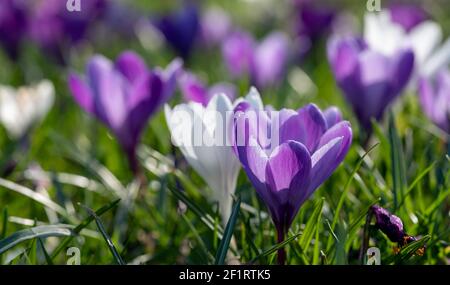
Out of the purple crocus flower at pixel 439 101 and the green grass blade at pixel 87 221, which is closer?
the green grass blade at pixel 87 221

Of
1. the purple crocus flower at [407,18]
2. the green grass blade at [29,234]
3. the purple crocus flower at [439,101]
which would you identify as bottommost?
the green grass blade at [29,234]

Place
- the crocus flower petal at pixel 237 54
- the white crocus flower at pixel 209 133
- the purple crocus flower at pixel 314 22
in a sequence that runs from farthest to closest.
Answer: the purple crocus flower at pixel 314 22
the crocus flower petal at pixel 237 54
the white crocus flower at pixel 209 133

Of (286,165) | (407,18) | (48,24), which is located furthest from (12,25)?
(286,165)

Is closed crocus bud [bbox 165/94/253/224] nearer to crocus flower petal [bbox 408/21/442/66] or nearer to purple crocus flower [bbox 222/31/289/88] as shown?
crocus flower petal [bbox 408/21/442/66]

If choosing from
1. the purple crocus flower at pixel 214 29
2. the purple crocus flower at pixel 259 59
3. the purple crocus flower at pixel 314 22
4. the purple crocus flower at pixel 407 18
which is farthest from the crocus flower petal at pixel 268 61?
the purple crocus flower at pixel 214 29

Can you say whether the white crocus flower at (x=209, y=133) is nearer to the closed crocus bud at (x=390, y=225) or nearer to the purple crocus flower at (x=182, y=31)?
the closed crocus bud at (x=390, y=225)

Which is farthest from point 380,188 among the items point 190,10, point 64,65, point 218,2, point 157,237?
point 218,2

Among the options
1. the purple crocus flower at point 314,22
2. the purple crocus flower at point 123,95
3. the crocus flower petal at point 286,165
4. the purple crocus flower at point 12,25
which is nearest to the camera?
the crocus flower petal at point 286,165
